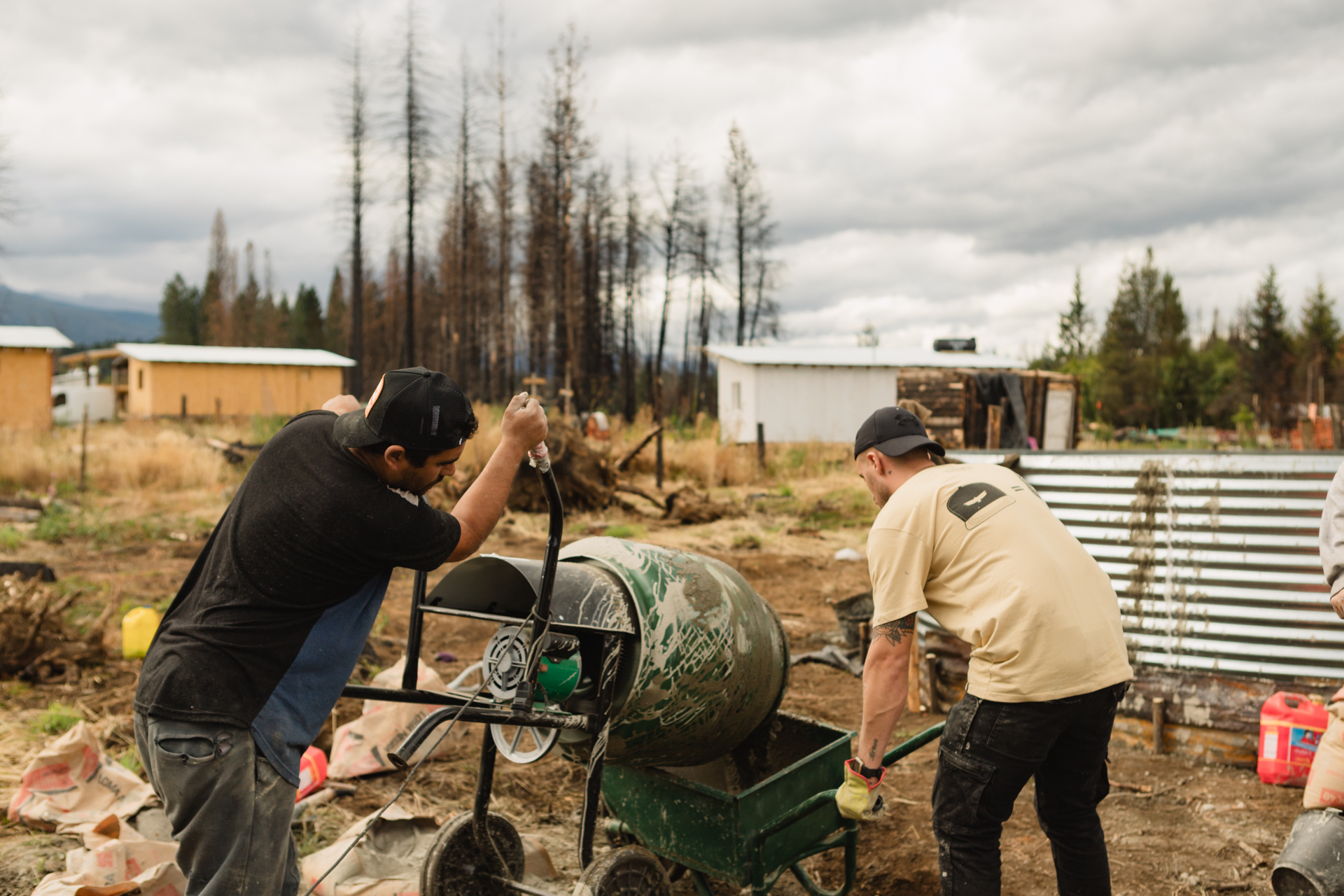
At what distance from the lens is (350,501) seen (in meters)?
2.22

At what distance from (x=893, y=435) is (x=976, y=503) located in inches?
14.5

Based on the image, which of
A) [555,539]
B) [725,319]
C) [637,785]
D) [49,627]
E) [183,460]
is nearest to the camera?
[555,539]

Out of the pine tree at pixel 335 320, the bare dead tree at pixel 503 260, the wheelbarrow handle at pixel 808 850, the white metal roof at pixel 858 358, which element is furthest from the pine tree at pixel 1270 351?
the pine tree at pixel 335 320

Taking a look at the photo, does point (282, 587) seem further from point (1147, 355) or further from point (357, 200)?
point (1147, 355)

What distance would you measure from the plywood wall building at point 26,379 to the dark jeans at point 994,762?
32.1 metres

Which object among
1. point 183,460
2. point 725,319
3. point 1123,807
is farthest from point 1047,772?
point 725,319

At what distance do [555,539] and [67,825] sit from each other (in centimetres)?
258

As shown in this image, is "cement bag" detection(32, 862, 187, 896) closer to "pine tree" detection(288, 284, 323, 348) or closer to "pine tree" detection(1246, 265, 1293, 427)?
"pine tree" detection(1246, 265, 1293, 427)

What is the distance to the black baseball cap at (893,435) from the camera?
3.03m

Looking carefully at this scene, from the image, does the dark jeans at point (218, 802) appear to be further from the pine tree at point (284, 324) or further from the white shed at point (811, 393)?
the pine tree at point (284, 324)

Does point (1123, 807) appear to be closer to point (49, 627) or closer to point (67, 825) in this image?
point (67, 825)

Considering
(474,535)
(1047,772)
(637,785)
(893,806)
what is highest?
(474,535)

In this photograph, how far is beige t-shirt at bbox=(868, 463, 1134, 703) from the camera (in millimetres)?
2703

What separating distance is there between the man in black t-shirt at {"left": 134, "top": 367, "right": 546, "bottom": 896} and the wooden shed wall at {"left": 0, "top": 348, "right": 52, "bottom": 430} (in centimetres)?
3140
